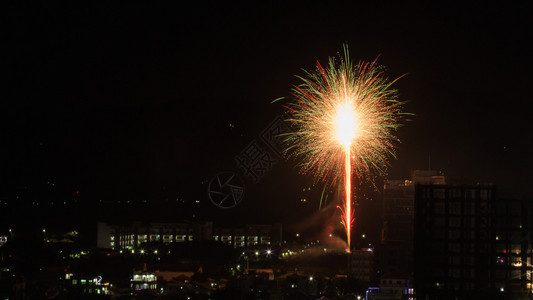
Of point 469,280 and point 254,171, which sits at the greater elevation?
point 254,171

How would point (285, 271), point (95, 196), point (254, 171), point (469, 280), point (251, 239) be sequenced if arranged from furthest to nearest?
point (95, 196)
point (254, 171)
point (251, 239)
point (285, 271)
point (469, 280)

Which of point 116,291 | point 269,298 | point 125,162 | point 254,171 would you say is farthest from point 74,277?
point 125,162

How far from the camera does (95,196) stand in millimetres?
16516

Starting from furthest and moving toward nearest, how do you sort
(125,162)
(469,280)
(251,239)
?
1. (125,162)
2. (251,239)
3. (469,280)

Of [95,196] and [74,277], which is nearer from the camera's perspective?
[74,277]

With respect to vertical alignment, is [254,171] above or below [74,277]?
above

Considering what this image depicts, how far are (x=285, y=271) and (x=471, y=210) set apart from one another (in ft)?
15.1

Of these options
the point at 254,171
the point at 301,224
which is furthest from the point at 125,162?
the point at 301,224

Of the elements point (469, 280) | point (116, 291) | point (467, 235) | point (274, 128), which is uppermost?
point (274, 128)

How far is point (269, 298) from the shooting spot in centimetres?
743

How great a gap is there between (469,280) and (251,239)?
8.93m

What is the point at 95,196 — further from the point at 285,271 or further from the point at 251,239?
the point at 285,271

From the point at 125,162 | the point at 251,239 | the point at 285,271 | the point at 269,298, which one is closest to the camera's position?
the point at 269,298

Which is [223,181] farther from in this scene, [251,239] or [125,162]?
[125,162]
